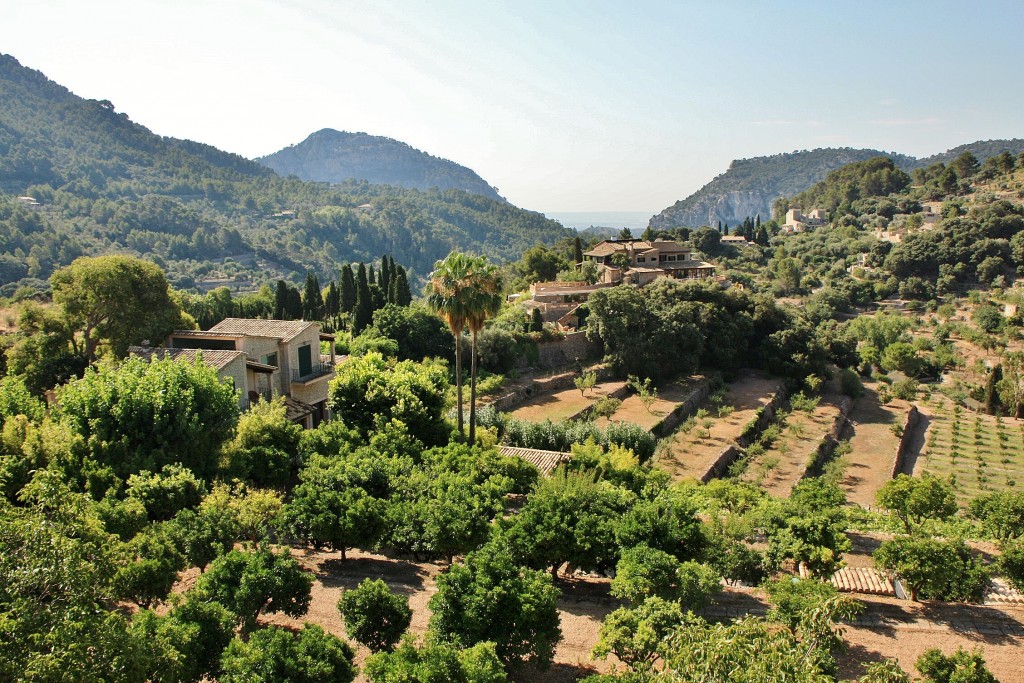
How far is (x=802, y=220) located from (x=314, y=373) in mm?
103703

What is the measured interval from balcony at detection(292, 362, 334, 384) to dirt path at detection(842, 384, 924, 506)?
68.8 feet

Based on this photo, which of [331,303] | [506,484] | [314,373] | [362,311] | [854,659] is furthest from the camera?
[331,303]

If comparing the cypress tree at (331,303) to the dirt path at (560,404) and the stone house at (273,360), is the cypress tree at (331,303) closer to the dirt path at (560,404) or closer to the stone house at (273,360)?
the dirt path at (560,404)

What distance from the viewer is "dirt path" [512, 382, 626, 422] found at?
33719mm

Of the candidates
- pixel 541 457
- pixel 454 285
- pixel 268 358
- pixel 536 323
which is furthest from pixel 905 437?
pixel 268 358

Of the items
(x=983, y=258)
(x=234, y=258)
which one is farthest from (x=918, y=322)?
(x=234, y=258)

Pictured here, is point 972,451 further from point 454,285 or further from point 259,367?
point 259,367

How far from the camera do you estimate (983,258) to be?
221ft

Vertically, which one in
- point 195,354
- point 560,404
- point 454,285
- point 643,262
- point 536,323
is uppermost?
point 643,262

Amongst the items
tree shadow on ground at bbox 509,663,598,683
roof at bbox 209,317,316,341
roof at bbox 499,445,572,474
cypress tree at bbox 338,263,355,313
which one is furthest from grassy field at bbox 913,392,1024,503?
cypress tree at bbox 338,263,355,313

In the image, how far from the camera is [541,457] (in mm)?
25281

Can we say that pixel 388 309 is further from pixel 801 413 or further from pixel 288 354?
pixel 801 413

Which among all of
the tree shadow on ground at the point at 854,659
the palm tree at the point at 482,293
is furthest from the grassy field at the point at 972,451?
the palm tree at the point at 482,293

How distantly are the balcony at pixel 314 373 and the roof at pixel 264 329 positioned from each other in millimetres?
1559
